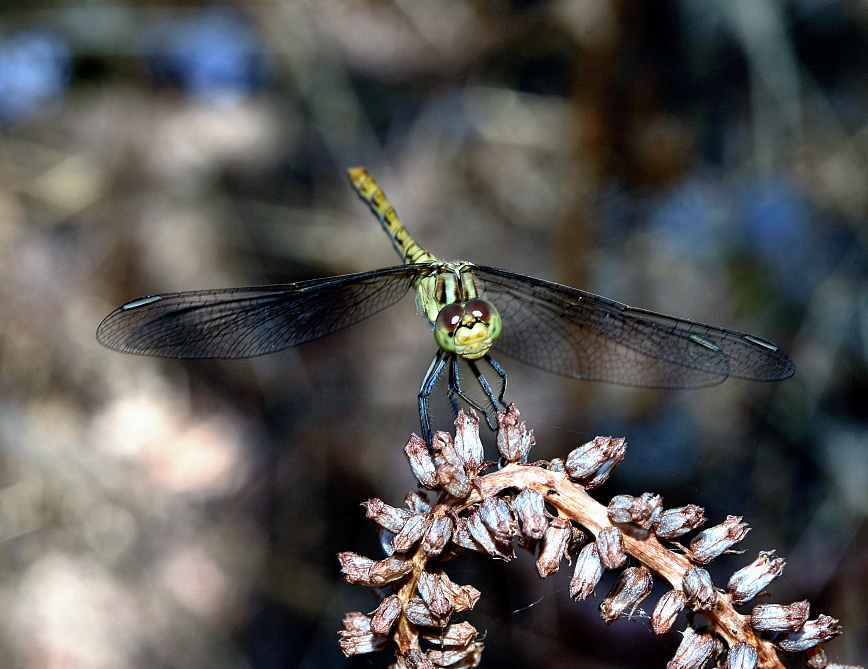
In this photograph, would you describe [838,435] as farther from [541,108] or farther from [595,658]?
[541,108]

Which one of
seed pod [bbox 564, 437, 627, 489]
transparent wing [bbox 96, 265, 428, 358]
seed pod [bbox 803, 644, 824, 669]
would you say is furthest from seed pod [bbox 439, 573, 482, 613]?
transparent wing [bbox 96, 265, 428, 358]

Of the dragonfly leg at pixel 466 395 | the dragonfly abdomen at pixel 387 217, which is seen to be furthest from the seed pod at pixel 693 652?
the dragonfly abdomen at pixel 387 217

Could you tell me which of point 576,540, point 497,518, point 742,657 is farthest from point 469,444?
point 742,657

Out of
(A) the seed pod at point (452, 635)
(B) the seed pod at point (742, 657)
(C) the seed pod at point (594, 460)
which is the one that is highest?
(C) the seed pod at point (594, 460)

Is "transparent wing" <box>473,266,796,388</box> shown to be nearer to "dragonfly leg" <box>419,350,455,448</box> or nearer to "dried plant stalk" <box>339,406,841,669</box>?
"dragonfly leg" <box>419,350,455,448</box>

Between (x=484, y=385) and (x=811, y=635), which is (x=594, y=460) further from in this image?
(x=484, y=385)

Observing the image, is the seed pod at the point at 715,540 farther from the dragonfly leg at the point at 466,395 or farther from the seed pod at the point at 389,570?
the dragonfly leg at the point at 466,395
